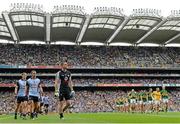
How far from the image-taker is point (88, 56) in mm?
57406

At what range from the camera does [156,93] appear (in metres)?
27.5

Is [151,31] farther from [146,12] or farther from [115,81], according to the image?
[115,81]

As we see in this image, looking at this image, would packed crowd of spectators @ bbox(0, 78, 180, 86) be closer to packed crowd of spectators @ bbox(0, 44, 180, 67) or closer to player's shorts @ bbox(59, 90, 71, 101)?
packed crowd of spectators @ bbox(0, 44, 180, 67)

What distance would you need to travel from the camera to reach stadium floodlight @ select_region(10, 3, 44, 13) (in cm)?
4275

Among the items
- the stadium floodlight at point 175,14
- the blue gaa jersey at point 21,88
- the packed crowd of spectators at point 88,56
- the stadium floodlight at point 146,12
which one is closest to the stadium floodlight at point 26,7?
the stadium floodlight at point 146,12

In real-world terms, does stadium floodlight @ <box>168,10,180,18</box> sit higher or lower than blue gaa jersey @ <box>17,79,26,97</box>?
higher

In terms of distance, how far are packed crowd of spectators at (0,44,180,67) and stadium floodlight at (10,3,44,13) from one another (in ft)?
42.1

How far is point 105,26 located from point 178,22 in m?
8.70

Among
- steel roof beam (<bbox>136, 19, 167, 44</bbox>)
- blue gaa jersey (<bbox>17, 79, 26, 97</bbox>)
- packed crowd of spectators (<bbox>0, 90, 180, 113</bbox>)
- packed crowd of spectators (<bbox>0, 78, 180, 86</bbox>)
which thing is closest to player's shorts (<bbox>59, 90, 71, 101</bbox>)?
blue gaa jersey (<bbox>17, 79, 26, 97</bbox>)

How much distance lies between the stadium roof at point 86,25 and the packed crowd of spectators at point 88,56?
1.07 metres

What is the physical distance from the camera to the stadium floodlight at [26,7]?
42750mm

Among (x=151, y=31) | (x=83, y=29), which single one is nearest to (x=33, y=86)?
(x=83, y=29)

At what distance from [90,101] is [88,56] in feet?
27.5

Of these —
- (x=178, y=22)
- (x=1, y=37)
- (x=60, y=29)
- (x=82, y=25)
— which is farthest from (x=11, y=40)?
(x=178, y=22)
